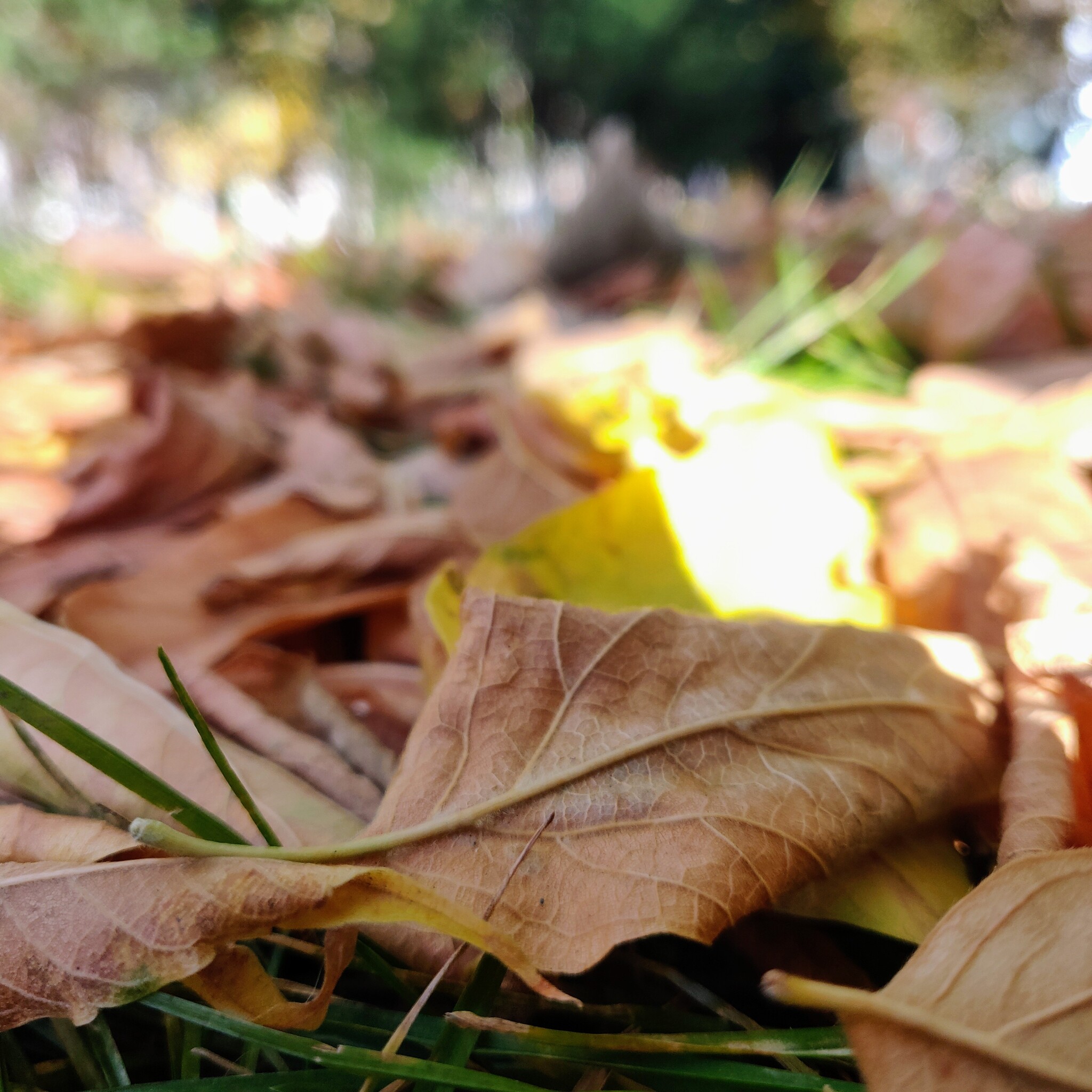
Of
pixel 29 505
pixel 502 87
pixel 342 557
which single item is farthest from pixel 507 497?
pixel 502 87

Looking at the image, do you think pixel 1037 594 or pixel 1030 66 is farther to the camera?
pixel 1030 66

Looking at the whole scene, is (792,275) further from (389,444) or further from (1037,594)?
(1037,594)

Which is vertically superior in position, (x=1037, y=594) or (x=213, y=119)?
(x=213, y=119)

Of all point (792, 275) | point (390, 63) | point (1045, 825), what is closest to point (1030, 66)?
point (390, 63)

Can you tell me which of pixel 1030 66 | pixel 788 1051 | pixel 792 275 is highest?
pixel 1030 66

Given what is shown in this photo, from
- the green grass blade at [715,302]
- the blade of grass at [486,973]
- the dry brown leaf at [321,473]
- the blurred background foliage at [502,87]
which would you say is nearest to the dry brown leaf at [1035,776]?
the blade of grass at [486,973]

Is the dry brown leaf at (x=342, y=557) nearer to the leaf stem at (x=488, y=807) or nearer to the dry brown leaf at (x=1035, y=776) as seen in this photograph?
the leaf stem at (x=488, y=807)

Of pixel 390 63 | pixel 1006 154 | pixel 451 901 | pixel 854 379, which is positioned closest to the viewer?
pixel 451 901
